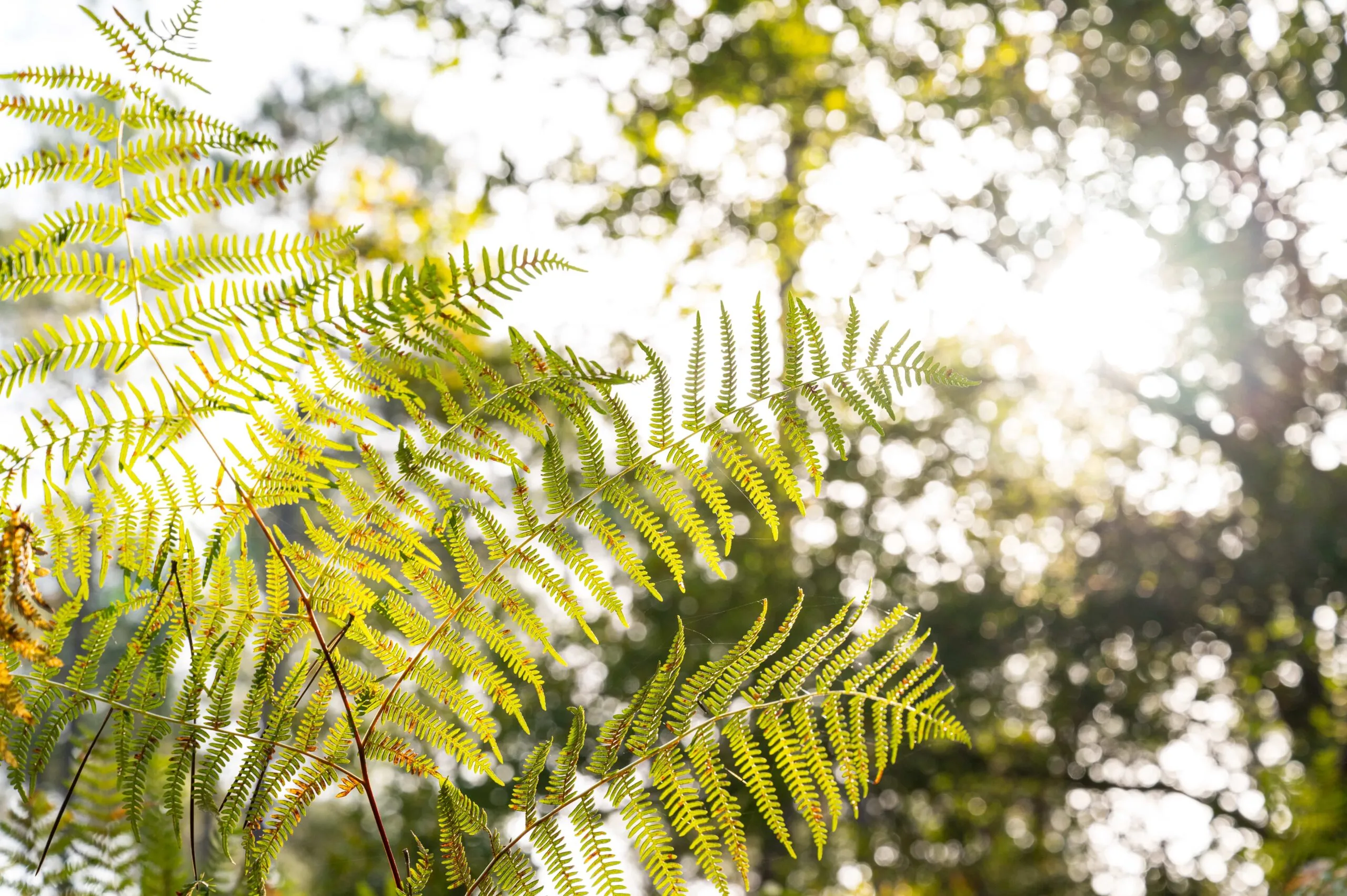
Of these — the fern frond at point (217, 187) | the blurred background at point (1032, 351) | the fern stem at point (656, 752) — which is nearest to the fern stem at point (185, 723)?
the fern stem at point (656, 752)

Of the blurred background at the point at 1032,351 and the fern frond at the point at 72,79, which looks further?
the blurred background at the point at 1032,351

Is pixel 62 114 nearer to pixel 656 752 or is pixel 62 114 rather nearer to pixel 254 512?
pixel 254 512

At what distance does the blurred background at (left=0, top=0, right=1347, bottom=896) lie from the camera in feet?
11.8

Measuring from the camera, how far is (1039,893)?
3822 millimetres

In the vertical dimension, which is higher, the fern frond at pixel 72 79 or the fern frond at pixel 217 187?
the fern frond at pixel 72 79

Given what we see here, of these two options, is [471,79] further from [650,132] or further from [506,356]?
[506,356]

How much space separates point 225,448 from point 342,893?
3239 millimetres

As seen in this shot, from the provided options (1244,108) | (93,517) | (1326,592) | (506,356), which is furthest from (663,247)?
(93,517)

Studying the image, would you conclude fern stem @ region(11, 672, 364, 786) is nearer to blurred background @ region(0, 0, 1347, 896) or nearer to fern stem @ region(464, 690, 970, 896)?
fern stem @ region(464, 690, 970, 896)

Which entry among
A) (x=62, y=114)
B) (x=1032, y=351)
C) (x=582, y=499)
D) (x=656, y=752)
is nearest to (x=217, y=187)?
(x=62, y=114)

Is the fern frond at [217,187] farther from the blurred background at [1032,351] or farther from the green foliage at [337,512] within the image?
the blurred background at [1032,351]

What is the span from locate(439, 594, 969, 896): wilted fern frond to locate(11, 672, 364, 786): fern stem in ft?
0.31

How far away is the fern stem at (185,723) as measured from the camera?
0.58m

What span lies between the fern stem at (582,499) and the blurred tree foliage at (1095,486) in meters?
2.69
